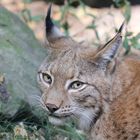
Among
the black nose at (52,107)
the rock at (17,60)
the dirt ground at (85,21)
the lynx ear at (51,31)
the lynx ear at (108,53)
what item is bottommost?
the dirt ground at (85,21)

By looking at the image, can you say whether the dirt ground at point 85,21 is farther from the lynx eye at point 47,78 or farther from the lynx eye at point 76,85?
the lynx eye at point 76,85

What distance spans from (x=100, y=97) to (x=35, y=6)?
7.64m

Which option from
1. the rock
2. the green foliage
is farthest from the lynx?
the rock

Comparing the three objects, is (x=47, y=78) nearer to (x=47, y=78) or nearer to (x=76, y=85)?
(x=47, y=78)

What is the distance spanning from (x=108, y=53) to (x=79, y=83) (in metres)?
0.36

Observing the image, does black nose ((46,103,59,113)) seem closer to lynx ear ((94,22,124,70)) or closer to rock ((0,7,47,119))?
lynx ear ((94,22,124,70))

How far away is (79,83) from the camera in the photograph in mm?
6578

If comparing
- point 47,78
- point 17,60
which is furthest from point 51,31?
point 17,60

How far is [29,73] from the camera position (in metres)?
8.09

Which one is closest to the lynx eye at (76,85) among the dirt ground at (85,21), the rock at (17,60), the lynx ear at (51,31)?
the lynx ear at (51,31)

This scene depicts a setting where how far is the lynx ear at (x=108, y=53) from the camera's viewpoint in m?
6.48

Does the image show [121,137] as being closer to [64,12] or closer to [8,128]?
[8,128]

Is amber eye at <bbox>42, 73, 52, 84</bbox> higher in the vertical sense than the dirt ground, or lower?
higher

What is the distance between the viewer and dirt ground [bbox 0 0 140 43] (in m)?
11.6
